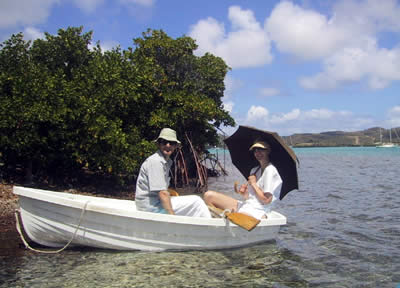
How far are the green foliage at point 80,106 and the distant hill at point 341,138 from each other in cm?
14597

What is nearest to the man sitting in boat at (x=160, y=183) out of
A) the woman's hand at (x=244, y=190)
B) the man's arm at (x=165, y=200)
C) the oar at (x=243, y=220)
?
the man's arm at (x=165, y=200)

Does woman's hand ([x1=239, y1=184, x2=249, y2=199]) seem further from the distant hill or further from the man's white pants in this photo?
the distant hill

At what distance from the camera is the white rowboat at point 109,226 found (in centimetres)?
561

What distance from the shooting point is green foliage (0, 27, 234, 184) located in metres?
9.80

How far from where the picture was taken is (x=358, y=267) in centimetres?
589

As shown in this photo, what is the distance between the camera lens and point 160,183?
5508 millimetres

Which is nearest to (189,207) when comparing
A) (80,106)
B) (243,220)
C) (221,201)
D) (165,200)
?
(165,200)

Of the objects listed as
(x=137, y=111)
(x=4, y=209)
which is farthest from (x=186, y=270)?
(x=137, y=111)

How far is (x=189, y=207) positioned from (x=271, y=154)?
1.83 metres

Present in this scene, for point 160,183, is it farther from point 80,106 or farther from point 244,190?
point 80,106

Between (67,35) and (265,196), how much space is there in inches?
390

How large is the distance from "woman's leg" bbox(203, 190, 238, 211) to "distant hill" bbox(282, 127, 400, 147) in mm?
152670

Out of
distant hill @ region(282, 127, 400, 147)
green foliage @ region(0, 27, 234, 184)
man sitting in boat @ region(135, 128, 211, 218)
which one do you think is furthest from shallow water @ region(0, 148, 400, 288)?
distant hill @ region(282, 127, 400, 147)

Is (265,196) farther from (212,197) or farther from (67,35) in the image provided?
(67,35)
